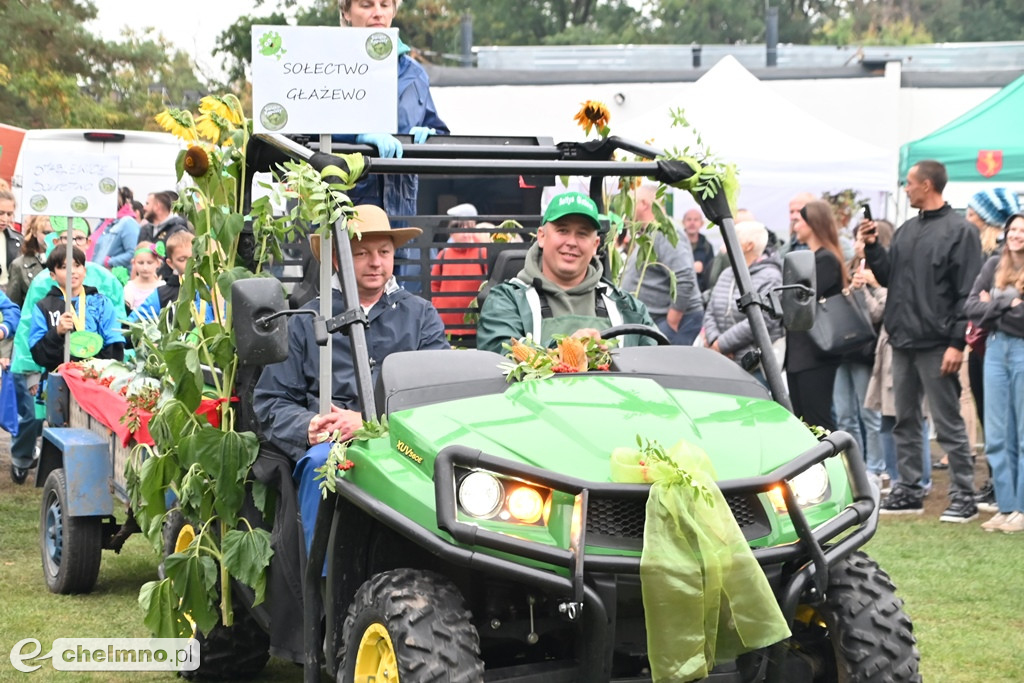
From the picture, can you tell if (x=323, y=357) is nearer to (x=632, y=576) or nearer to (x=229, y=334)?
(x=229, y=334)

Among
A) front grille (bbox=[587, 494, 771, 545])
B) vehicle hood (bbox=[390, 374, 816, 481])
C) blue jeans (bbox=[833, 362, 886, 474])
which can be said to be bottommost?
blue jeans (bbox=[833, 362, 886, 474])

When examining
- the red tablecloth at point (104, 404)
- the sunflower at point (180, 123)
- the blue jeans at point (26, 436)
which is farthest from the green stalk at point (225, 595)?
the blue jeans at point (26, 436)

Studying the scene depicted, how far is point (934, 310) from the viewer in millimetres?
10203

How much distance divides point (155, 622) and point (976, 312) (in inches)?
236

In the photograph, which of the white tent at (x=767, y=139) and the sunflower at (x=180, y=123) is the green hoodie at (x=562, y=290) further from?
the white tent at (x=767, y=139)

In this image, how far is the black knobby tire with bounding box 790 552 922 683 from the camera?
176 inches

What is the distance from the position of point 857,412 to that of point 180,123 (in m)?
6.95

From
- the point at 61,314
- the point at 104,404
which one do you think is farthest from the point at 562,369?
the point at 61,314

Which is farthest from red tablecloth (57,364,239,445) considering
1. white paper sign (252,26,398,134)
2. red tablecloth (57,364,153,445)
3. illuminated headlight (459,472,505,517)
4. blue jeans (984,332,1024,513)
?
blue jeans (984,332,1024,513)

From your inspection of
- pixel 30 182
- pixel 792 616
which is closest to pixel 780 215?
pixel 30 182

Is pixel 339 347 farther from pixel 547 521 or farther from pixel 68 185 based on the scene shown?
pixel 68 185

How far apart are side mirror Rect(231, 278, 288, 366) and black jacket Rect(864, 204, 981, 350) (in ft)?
20.9

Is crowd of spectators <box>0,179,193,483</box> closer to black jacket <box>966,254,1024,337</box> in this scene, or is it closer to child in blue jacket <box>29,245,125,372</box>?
child in blue jacket <box>29,245,125,372</box>

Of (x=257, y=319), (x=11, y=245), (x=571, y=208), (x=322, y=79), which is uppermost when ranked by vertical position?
(x=322, y=79)
